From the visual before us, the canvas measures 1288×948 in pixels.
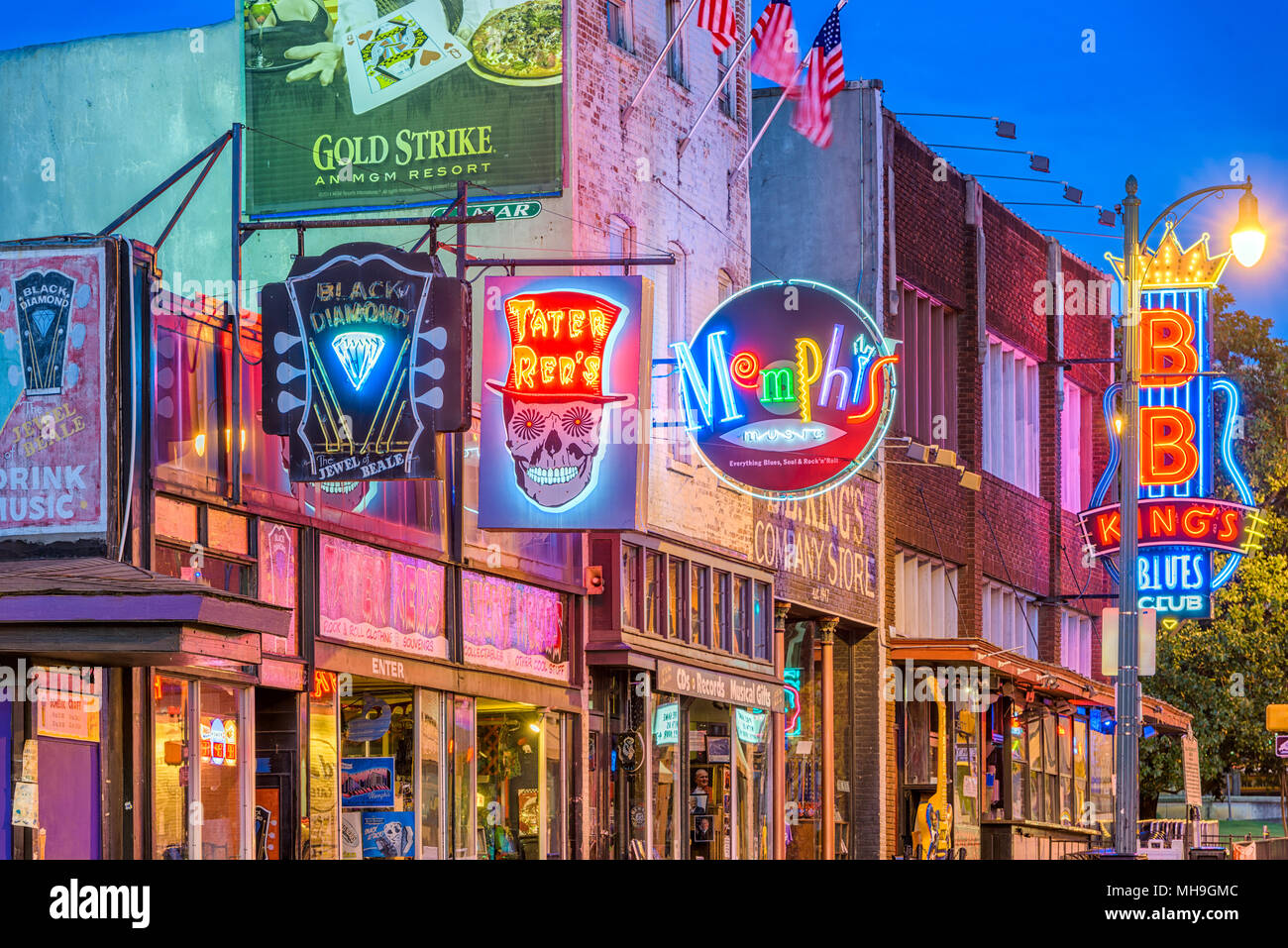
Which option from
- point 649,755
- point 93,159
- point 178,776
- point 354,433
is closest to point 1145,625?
point 649,755

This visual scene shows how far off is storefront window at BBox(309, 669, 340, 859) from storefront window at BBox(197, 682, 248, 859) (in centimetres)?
103

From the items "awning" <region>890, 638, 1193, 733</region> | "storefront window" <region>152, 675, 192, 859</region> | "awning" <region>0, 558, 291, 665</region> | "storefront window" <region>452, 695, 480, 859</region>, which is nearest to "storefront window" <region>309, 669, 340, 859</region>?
"storefront window" <region>152, 675, 192, 859</region>

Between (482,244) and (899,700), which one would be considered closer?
(482,244)

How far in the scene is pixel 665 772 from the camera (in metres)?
28.5

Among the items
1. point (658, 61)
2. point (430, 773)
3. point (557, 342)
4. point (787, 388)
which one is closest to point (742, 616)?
point (787, 388)

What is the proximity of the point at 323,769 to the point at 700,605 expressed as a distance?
31.7 ft

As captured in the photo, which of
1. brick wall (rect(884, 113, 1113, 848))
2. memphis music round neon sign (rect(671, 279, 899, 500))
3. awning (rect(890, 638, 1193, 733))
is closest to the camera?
memphis music round neon sign (rect(671, 279, 899, 500))

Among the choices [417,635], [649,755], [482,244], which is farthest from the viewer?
[649,755]

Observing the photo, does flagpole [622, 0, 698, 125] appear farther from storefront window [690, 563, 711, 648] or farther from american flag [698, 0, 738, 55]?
storefront window [690, 563, 711, 648]

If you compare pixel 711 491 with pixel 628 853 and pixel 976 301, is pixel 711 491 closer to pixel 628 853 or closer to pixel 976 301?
pixel 628 853

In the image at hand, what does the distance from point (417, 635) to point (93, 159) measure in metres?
7.89

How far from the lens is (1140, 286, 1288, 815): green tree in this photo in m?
49.2

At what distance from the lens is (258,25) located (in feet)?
87.0

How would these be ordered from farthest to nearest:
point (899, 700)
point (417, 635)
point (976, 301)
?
1. point (976, 301)
2. point (899, 700)
3. point (417, 635)
